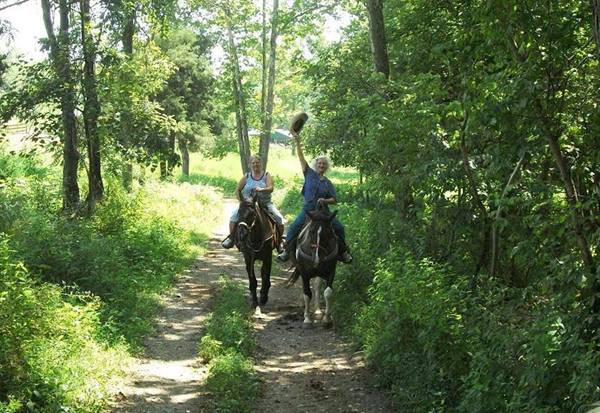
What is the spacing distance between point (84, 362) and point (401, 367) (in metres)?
3.80

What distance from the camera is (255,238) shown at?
1314 centimetres

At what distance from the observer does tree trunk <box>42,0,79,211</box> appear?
14092 mm

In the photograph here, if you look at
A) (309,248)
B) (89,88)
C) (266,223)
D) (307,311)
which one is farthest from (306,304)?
(89,88)

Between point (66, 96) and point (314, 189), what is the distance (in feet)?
18.6

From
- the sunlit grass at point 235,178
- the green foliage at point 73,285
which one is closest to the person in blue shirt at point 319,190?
the green foliage at point 73,285

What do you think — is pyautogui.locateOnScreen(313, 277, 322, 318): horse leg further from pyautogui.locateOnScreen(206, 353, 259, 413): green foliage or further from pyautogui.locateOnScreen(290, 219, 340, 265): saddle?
pyautogui.locateOnScreen(206, 353, 259, 413): green foliage

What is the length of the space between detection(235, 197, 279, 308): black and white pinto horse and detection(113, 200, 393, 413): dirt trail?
1.76 feet

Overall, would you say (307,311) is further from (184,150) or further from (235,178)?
(235,178)

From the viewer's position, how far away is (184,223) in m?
22.9

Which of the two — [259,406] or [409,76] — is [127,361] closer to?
[259,406]

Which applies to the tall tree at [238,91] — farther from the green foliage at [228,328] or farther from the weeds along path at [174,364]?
the green foliage at [228,328]

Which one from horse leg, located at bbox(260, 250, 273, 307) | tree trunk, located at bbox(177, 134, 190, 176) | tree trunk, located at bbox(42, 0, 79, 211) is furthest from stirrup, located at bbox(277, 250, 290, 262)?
tree trunk, located at bbox(177, 134, 190, 176)

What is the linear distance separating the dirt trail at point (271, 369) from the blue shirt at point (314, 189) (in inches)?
87.0

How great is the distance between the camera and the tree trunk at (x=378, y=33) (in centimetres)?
1360
